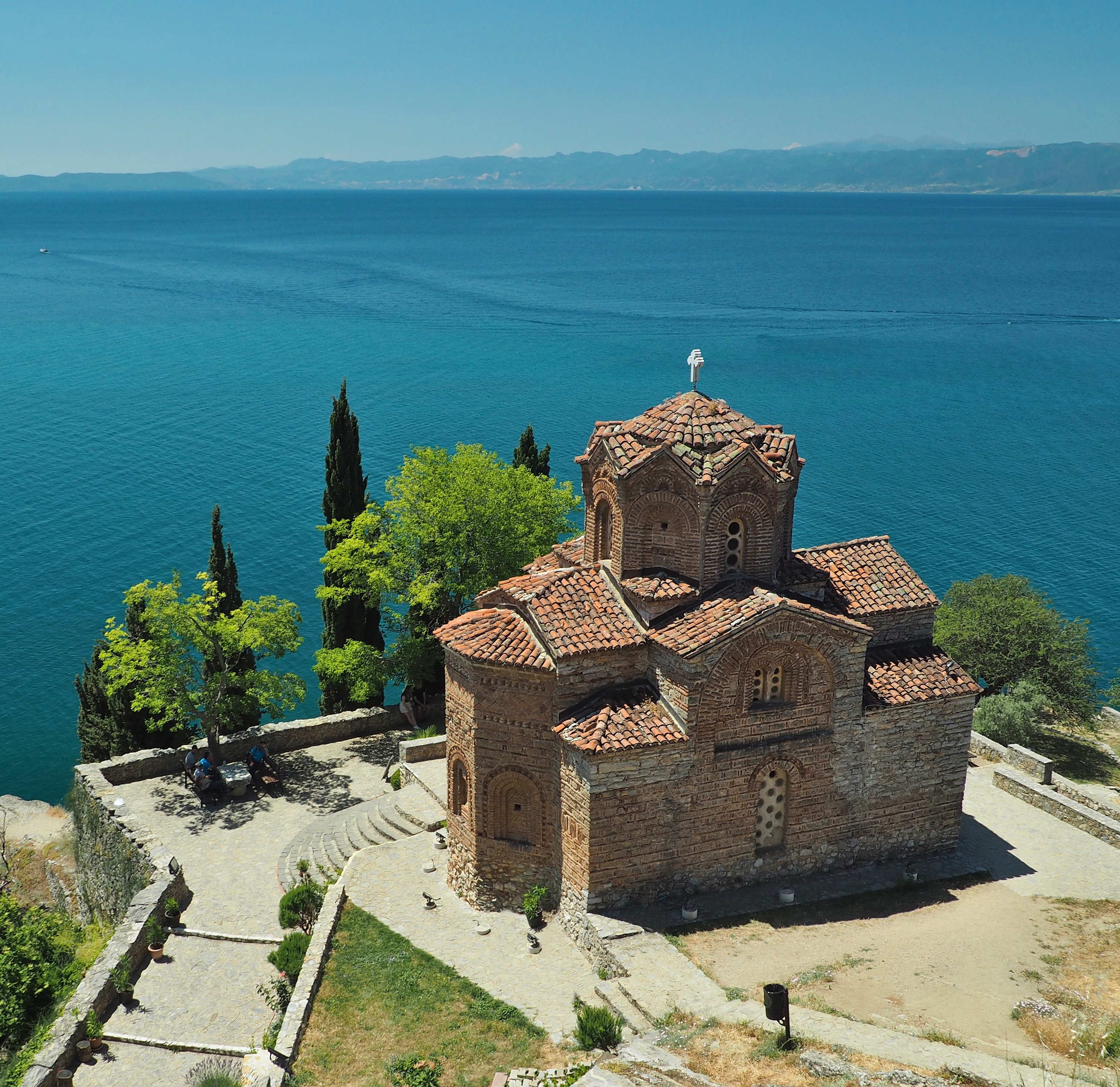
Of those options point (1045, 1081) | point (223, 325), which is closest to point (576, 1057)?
point (1045, 1081)

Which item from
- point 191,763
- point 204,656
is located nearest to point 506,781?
point 204,656

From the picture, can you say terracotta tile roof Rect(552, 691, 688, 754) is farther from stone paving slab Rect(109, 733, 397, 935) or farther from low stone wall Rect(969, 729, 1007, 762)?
low stone wall Rect(969, 729, 1007, 762)

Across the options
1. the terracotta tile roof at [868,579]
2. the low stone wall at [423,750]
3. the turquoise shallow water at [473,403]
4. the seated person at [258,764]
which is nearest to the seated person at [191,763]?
the seated person at [258,764]

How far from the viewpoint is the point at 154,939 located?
22828 mm

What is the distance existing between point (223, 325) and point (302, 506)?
53.6 meters

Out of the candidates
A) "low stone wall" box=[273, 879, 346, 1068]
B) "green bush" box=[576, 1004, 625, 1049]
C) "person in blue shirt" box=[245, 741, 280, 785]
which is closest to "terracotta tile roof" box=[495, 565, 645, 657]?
"green bush" box=[576, 1004, 625, 1049]

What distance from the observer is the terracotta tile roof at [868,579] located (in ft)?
78.1

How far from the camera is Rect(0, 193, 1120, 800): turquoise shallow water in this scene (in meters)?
54.7

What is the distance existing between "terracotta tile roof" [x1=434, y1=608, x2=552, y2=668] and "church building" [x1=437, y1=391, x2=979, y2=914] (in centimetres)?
6

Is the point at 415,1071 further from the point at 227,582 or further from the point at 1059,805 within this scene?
the point at 227,582

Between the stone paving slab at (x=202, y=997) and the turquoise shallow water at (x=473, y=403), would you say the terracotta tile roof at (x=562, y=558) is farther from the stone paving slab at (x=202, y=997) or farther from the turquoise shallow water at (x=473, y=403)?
the turquoise shallow water at (x=473, y=403)

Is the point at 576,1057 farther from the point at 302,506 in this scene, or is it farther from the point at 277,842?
the point at 302,506

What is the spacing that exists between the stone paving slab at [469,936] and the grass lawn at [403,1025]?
1.18 ft

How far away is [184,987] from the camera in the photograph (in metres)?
21.9
